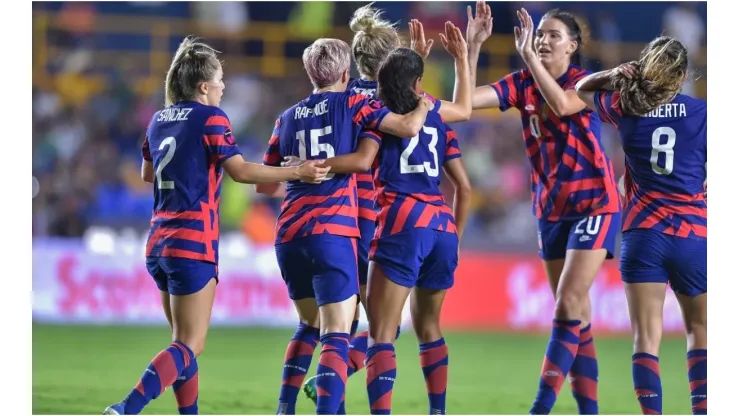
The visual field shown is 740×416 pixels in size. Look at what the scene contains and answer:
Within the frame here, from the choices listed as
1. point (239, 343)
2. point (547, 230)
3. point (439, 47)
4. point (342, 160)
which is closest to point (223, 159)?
point (342, 160)

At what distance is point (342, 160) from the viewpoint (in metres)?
5.22

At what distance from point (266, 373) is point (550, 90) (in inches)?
158

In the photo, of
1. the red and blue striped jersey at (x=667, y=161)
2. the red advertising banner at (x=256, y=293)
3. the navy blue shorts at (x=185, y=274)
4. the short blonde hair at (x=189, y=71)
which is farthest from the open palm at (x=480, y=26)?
the red advertising banner at (x=256, y=293)

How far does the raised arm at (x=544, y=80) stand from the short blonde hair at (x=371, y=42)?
728 millimetres

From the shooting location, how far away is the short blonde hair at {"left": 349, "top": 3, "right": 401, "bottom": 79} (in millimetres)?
5699

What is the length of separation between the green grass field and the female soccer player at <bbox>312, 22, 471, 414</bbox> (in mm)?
1175

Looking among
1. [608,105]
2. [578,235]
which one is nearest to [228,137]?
[608,105]

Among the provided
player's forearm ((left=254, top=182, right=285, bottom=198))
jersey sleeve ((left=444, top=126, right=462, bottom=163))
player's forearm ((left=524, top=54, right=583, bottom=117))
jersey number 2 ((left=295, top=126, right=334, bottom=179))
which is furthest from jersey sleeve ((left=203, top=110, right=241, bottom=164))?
player's forearm ((left=524, top=54, right=583, bottom=117))

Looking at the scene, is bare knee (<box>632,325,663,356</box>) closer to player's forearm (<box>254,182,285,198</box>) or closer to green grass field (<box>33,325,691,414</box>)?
green grass field (<box>33,325,691,414</box>)

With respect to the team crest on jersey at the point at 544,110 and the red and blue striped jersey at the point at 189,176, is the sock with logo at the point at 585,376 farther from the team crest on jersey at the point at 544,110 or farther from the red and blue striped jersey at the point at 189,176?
the red and blue striped jersey at the point at 189,176

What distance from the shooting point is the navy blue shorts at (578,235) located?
5941 mm

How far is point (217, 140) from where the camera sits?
17.0 ft

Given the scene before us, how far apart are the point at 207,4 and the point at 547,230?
11.2 metres

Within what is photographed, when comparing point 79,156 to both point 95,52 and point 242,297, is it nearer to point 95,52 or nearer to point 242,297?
point 95,52
